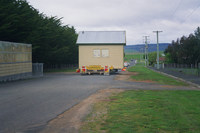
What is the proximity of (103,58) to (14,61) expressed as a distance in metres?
10.7

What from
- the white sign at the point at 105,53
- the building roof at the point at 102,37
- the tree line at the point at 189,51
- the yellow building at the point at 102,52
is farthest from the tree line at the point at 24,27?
the tree line at the point at 189,51

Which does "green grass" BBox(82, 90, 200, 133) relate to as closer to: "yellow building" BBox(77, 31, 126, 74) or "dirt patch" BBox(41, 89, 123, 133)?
"dirt patch" BBox(41, 89, 123, 133)

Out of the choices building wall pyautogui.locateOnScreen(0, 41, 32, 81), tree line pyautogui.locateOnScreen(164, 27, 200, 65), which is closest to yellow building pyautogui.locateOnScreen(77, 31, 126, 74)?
building wall pyautogui.locateOnScreen(0, 41, 32, 81)

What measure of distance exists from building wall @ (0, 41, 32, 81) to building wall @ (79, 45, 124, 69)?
21.1 ft

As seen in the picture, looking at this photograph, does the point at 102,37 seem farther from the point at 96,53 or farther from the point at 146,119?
the point at 146,119

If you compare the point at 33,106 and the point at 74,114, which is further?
the point at 33,106

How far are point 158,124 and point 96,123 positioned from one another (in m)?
1.52

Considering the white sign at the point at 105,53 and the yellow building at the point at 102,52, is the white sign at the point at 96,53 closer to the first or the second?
the yellow building at the point at 102,52

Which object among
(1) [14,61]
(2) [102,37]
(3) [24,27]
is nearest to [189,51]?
(2) [102,37]

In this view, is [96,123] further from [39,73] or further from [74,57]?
[74,57]

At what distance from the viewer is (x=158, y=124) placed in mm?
6375

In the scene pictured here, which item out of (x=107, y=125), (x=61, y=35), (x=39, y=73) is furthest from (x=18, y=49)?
(x=61, y=35)

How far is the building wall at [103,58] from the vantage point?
30.5m

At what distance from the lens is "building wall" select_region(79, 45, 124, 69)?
30.5 m
